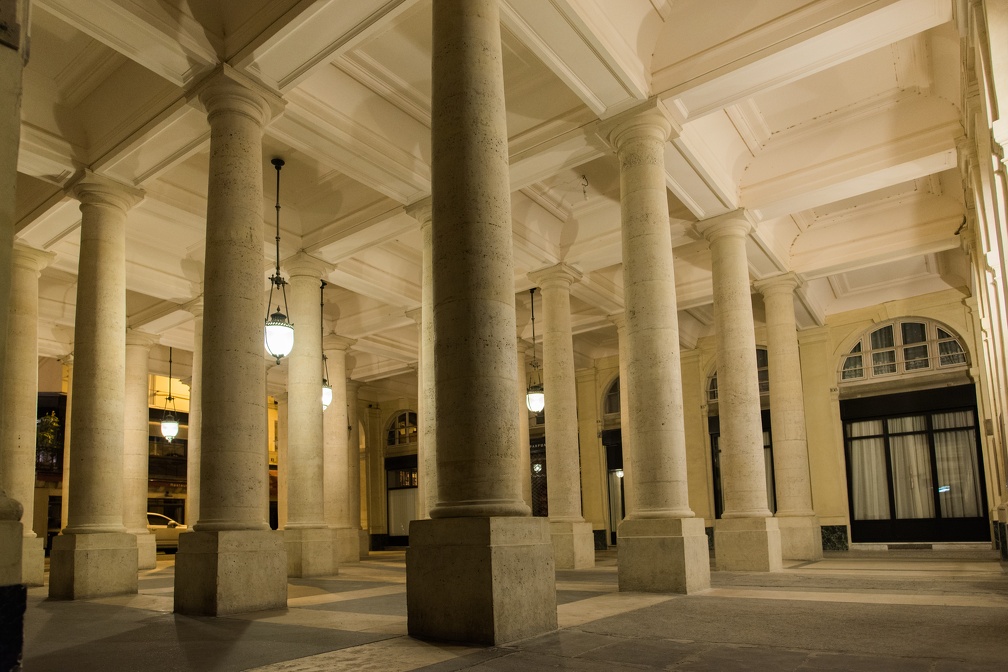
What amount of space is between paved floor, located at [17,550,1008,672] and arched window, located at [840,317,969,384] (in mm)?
12372

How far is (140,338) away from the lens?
20781 millimetres

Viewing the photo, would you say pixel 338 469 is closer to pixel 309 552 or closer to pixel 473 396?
pixel 309 552

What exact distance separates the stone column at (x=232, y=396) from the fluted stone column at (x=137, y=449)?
1013 centimetres

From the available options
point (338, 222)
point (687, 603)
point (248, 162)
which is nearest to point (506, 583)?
point (687, 603)

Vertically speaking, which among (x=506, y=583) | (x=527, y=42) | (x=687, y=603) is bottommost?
(x=687, y=603)

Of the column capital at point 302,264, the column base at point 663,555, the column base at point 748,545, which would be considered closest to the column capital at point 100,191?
the column capital at point 302,264

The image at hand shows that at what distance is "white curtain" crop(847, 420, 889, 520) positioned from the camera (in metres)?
23.0

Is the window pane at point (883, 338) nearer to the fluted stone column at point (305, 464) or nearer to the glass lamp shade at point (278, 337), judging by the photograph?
the fluted stone column at point (305, 464)

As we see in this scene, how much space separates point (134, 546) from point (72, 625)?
4.03 m

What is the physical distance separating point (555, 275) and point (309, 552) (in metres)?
7.99

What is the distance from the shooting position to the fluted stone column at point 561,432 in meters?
16.3

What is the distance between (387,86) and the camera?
12.0 metres

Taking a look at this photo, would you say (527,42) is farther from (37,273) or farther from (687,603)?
(37,273)

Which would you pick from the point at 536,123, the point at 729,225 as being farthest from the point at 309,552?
the point at 729,225
